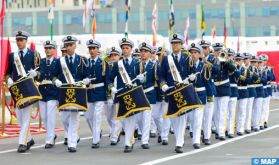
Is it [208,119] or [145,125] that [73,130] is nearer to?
[145,125]

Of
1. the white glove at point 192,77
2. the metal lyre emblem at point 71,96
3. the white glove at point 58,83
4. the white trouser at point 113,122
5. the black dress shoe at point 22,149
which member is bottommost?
the black dress shoe at point 22,149

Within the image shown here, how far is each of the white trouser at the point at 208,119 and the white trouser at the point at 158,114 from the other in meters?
1.03

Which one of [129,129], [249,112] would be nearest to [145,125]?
[129,129]

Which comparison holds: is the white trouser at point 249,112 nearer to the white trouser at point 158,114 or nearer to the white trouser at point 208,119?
the white trouser at point 158,114

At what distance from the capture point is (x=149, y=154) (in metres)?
15.3

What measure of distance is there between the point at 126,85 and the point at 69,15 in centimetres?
7351

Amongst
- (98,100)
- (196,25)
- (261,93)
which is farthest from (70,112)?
(196,25)

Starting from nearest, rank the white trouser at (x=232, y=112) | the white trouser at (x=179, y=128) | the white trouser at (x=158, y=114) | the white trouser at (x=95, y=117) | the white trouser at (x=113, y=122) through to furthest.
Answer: the white trouser at (x=179, y=128) → the white trouser at (x=95, y=117) → the white trouser at (x=113, y=122) → the white trouser at (x=158, y=114) → the white trouser at (x=232, y=112)

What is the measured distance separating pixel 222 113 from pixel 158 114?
1.41 meters

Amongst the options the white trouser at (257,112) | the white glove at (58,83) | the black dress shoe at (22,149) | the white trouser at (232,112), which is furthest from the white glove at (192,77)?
the white trouser at (257,112)

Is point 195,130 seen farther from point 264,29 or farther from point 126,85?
point 264,29

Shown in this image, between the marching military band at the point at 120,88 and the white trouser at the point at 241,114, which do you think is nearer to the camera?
the marching military band at the point at 120,88

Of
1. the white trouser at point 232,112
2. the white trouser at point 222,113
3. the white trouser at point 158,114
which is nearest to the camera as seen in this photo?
the white trouser at point 158,114

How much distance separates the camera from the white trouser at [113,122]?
1753cm
